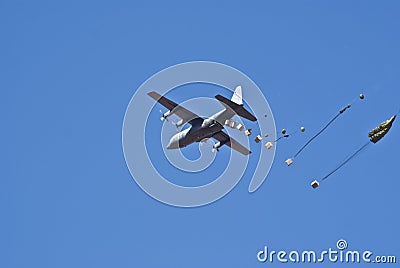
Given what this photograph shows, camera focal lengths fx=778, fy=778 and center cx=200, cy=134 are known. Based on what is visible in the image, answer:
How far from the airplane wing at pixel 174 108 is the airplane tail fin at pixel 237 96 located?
6.89ft

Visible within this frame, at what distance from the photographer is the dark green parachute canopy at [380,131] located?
31.5 meters

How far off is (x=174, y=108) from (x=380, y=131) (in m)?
11.4

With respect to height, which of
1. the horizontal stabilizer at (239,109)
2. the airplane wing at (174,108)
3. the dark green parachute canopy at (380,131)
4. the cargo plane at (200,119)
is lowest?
the dark green parachute canopy at (380,131)

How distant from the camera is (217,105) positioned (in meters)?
37.4

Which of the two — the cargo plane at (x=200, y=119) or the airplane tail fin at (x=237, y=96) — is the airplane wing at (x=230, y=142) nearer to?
the cargo plane at (x=200, y=119)

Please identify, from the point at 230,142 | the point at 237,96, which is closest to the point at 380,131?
the point at 237,96

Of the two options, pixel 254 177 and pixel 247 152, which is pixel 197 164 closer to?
pixel 254 177

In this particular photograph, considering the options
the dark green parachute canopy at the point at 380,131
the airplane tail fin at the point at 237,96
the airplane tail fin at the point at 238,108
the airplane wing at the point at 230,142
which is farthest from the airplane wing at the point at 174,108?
the dark green parachute canopy at the point at 380,131

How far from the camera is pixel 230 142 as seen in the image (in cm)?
4134

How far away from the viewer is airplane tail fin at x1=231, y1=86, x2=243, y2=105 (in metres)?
37.2

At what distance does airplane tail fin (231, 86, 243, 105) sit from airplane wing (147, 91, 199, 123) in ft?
6.89

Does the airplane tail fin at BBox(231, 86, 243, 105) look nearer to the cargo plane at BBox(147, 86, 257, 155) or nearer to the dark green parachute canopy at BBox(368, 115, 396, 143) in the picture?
the cargo plane at BBox(147, 86, 257, 155)

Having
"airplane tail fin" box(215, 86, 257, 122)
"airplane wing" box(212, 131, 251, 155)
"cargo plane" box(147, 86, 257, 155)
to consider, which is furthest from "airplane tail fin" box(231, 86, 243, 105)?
"airplane wing" box(212, 131, 251, 155)

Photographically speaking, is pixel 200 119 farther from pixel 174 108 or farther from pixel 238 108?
pixel 238 108
